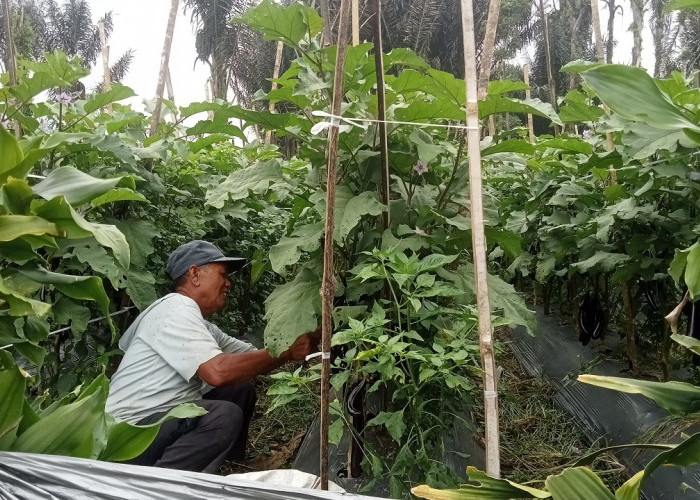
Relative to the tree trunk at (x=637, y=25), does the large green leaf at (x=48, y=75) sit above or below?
below

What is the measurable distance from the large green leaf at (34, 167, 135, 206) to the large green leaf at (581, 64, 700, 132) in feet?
3.20

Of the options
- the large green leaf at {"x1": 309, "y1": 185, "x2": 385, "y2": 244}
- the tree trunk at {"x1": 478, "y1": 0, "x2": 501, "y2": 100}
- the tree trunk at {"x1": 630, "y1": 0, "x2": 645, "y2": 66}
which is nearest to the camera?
the tree trunk at {"x1": 478, "y1": 0, "x2": 501, "y2": 100}

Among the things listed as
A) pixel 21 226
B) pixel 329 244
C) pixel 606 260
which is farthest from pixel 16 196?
pixel 606 260

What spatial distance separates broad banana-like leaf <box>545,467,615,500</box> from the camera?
1128mm

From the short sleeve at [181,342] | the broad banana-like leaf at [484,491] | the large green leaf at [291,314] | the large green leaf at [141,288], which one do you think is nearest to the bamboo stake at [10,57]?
the large green leaf at [141,288]

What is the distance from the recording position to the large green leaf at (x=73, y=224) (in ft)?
3.82

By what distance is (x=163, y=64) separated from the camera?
11.2ft

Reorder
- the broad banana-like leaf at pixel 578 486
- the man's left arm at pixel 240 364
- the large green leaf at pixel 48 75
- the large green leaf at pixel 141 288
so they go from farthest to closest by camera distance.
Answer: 1. the large green leaf at pixel 141 288
2. the large green leaf at pixel 48 75
3. the man's left arm at pixel 240 364
4. the broad banana-like leaf at pixel 578 486

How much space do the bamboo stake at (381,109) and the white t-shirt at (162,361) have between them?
859 mm

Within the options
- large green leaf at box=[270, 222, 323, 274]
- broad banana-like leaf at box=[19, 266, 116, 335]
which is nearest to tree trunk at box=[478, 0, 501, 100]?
large green leaf at box=[270, 222, 323, 274]

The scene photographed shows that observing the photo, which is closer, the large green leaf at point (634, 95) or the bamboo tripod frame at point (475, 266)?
the large green leaf at point (634, 95)

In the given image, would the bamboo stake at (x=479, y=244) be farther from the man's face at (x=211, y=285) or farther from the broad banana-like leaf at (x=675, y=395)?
the man's face at (x=211, y=285)

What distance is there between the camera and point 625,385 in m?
1.24

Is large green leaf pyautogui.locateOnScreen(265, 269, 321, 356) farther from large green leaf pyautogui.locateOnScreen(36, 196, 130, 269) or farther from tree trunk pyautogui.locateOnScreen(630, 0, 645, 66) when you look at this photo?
tree trunk pyautogui.locateOnScreen(630, 0, 645, 66)
